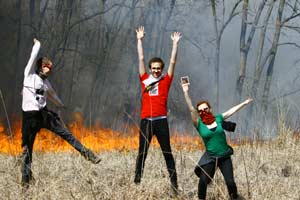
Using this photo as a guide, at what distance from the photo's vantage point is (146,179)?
505cm

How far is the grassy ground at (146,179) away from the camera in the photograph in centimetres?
400

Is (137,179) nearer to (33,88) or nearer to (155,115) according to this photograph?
(155,115)

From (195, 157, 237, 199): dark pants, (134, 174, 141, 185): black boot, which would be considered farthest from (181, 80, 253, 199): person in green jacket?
(134, 174, 141, 185): black boot

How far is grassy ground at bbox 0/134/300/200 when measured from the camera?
400 cm

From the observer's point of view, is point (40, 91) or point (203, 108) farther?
point (40, 91)

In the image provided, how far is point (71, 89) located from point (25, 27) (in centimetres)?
242

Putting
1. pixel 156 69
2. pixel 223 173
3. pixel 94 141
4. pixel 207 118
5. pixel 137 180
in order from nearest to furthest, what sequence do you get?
pixel 223 173, pixel 207 118, pixel 137 180, pixel 156 69, pixel 94 141

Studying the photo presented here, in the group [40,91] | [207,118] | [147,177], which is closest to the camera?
[207,118]

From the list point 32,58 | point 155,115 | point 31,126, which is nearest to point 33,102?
point 31,126

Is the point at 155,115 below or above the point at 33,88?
below

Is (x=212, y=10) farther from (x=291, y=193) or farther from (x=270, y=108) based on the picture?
(x=291, y=193)

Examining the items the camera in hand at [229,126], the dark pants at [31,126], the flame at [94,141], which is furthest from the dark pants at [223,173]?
the flame at [94,141]

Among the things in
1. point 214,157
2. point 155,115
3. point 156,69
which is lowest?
point 214,157

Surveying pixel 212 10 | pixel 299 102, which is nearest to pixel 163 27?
pixel 212 10
